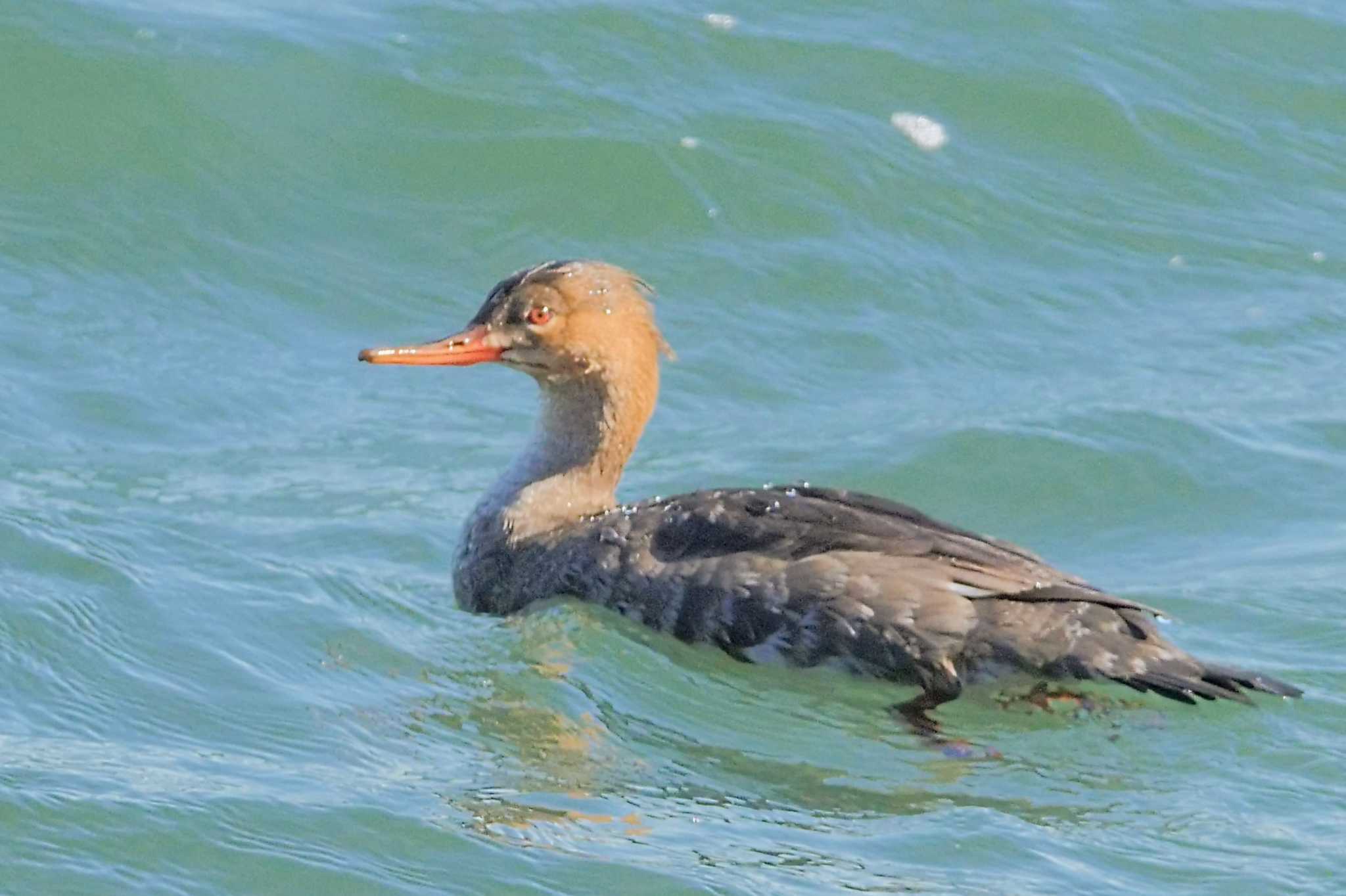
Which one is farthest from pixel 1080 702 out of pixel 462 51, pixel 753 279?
Answer: pixel 462 51

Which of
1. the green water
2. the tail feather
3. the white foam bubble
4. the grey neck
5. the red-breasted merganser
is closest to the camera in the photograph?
the green water

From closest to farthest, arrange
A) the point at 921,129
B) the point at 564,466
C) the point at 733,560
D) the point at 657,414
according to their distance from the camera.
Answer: the point at 733,560 → the point at 564,466 → the point at 657,414 → the point at 921,129

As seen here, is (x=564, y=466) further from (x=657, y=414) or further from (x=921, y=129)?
(x=921, y=129)

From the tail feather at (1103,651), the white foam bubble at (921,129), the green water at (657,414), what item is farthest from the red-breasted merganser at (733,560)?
the white foam bubble at (921,129)

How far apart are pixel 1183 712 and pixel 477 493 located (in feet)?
10.6

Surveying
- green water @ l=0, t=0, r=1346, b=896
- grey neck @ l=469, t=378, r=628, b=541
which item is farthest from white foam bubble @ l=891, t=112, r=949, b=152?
grey neck @ l=469, t=378, r=628, b=541

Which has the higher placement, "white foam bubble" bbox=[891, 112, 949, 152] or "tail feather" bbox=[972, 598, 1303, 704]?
"white foam bubble" bbox=[891, 112, 949, 152]

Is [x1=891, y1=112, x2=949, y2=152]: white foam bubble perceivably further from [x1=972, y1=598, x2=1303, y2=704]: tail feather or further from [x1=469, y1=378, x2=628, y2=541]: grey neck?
[x1=972, y1=598, x2=1303, y2=704]: tail feather

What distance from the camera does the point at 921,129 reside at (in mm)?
11438

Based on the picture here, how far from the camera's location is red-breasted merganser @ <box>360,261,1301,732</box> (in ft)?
22.9

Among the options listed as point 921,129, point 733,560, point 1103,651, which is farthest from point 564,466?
point 921,129

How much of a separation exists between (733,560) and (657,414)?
2420 mm

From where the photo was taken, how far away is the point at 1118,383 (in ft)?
32.6

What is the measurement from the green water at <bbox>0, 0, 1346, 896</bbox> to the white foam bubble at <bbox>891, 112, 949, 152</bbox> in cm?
7
